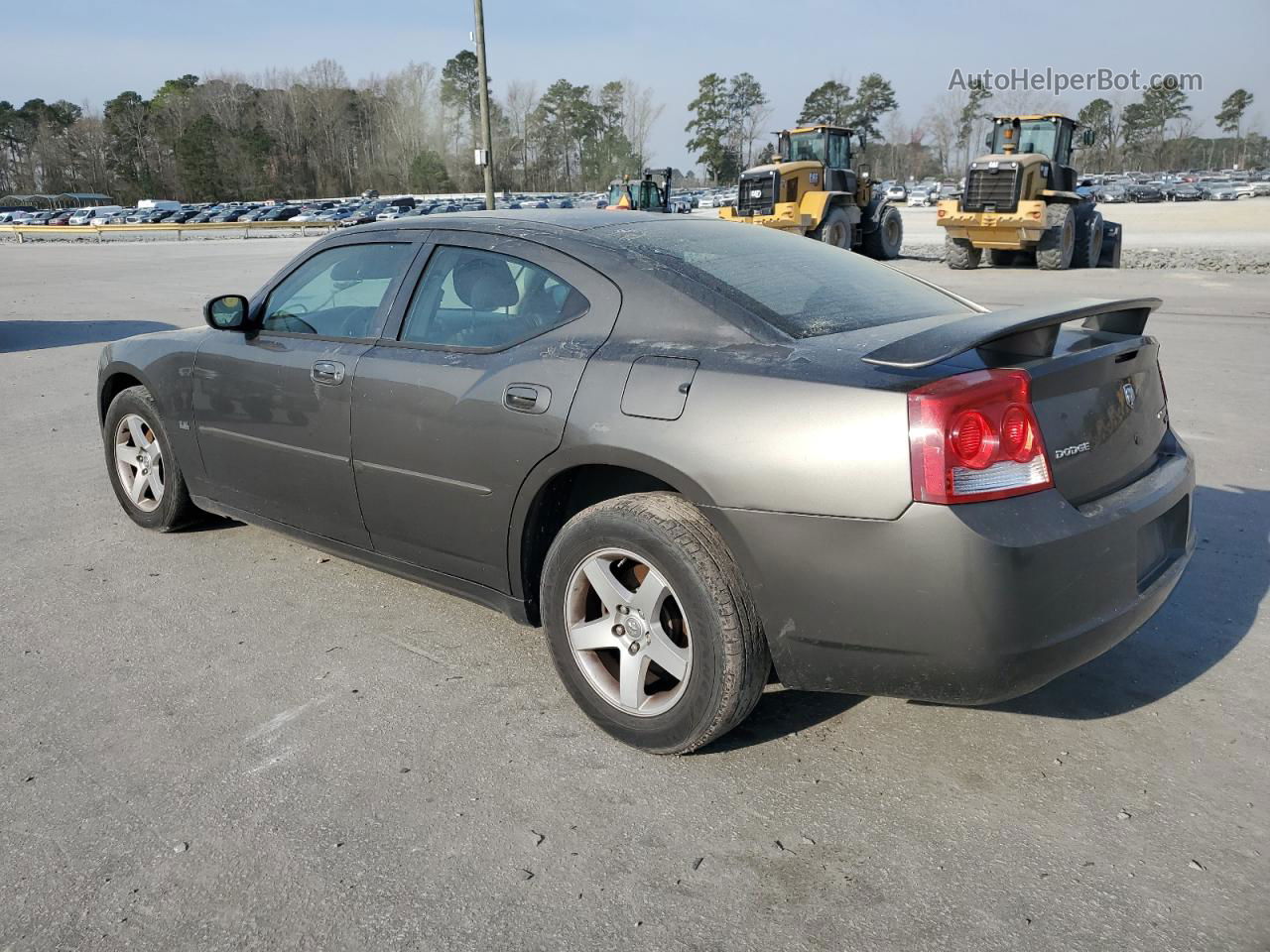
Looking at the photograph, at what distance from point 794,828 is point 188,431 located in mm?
3299

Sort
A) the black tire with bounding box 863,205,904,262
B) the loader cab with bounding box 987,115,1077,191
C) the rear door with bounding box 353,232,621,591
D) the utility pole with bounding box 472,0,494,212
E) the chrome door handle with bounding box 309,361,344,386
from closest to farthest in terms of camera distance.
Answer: the rear door with bounding box 353,232,621,591 < the chrome door handle with bounding box 309,361,344,386 < the loader cab with bounding box 987,115,1077,191 < the black tire with bounding box 863,205,904,262 < the utility pole with bounding box 472,0,494,212

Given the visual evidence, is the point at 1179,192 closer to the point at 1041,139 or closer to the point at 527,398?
the point at 1041,139

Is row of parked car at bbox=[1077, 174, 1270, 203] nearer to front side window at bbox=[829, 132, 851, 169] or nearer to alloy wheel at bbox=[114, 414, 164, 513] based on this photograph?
front side window at bbox=[829, 132, 851, 169]

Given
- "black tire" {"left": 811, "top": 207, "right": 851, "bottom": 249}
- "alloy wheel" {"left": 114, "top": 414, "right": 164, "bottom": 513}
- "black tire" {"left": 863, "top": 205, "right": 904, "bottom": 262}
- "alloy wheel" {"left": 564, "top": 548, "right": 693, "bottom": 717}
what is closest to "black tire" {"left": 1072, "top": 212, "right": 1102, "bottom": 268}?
"black tire" {"left": 863, "top": 205, "right": 904, "bottom": 262}

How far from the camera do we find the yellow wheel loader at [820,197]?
71.7 feet

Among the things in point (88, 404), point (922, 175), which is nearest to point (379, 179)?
point (922, 175)

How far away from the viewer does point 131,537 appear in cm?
500

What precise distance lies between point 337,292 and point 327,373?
44cm

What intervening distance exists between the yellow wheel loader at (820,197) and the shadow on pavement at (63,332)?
12.8 metres

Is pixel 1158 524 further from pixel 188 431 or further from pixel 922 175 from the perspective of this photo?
pixel 922 175

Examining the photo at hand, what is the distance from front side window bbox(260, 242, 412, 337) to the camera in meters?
3.83

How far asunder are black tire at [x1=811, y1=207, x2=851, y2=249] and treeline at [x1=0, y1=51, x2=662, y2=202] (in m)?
84.7

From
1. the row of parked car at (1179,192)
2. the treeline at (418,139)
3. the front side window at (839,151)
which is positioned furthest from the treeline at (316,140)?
the front side window at (839,151)

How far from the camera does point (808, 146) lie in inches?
926
